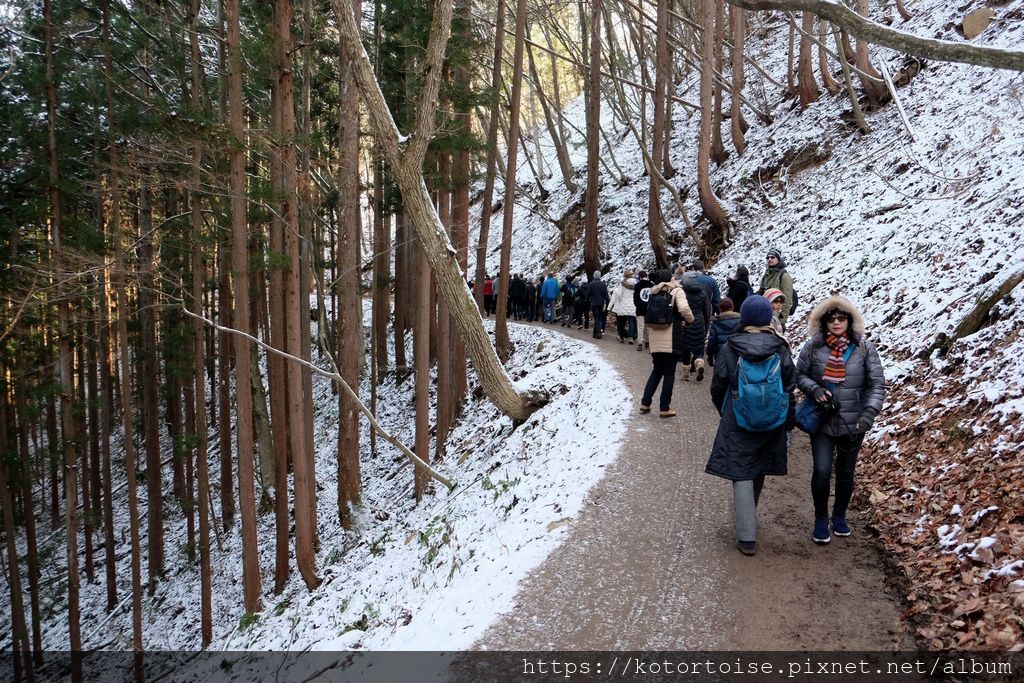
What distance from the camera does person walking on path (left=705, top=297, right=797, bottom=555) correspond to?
4613 millimetres

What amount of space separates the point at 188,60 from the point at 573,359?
1062 cm

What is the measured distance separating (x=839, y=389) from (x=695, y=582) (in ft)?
6.06

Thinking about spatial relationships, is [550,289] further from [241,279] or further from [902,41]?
[902,41]

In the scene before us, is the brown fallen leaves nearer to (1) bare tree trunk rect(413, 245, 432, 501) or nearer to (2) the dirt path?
(2) the dirt path

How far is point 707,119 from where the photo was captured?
55.7 ft

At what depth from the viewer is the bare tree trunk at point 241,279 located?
9391 millimetres

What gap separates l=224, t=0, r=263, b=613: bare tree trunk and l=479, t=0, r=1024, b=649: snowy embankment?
948 centimetres

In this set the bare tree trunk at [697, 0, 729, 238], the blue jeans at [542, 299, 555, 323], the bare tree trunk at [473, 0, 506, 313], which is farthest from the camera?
the blue jeans at [542, 299, 555, 323]

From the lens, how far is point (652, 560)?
4.73m

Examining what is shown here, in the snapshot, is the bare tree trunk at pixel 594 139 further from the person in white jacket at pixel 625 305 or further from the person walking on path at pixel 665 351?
the person walking on path at pixel 665 351

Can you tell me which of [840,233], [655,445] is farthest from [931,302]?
[840,233]

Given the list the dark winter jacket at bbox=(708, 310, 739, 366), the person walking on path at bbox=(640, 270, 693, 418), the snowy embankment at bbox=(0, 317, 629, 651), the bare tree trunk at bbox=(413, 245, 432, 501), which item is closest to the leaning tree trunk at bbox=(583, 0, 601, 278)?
the snowy embankment at bbox=(0, 317, 629, 651)

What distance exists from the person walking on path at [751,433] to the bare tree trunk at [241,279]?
7.90 metres

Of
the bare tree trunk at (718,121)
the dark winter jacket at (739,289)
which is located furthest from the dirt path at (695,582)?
the bare tree trunk at (718,121)
